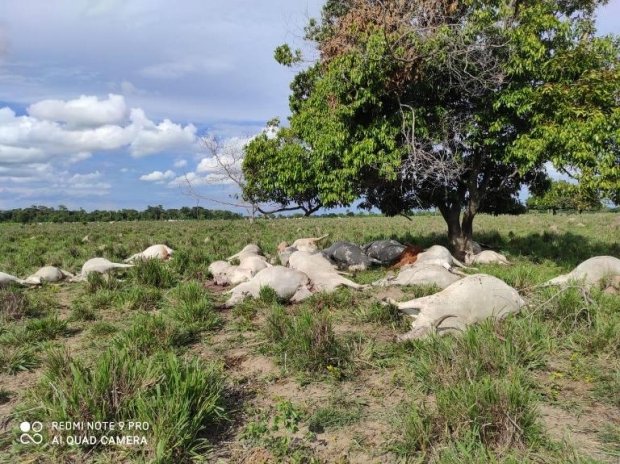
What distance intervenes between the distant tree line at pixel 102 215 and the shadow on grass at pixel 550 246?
4418 cm

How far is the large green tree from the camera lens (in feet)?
29.9

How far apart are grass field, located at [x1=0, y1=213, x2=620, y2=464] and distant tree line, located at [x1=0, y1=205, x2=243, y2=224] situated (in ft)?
174

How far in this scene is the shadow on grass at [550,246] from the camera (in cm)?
1268

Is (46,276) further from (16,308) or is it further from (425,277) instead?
(425,277)

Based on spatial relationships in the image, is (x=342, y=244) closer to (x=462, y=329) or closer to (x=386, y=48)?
(x=386, y=48)

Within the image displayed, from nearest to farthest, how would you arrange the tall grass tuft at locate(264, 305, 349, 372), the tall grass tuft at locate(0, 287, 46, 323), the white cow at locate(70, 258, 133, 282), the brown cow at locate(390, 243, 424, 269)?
1. the tall grass tuft at locate(264, 305, 349, 372)
2. the tall grass tuft at locate(0, 287, 46, 323)
3. the white cow at locate(70, 258, 133, 282)
4. the brown cow at locate(390, 243, 424, 269)

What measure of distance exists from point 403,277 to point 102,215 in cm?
6066

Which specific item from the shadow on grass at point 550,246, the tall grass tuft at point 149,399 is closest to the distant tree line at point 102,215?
the shadow on grass at point 550,246

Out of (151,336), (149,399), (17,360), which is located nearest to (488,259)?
(151,336)

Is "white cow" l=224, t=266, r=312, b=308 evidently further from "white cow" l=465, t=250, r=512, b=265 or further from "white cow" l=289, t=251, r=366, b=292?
"white cow" l=465, t=250, r=512, b=265

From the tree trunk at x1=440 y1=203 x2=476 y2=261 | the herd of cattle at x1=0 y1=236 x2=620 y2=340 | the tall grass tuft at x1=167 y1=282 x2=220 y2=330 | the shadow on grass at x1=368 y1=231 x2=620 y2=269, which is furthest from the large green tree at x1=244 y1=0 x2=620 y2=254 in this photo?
the tall grass tuft at x1=167 y1=282 x2=220 y2=330

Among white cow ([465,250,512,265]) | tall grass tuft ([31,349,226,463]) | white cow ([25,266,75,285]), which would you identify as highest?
white cow ([465,250,512,265])

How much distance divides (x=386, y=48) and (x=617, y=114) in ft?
15.1

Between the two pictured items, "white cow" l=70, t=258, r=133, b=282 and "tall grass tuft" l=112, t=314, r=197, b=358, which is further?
"white cow" l=70, t=258, r=133, b=282
